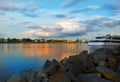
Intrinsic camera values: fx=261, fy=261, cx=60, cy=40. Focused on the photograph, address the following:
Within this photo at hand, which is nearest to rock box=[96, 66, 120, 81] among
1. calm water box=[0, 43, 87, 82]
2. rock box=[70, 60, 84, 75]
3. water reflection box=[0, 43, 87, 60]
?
rock box=[70, 60, 84, 75]

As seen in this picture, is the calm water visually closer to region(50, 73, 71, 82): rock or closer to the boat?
the boat

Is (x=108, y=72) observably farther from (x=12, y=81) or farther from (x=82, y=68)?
(x=12, y=81)

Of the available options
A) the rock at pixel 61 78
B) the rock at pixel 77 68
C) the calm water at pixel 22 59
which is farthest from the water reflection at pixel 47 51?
the rock at pixel 61 78

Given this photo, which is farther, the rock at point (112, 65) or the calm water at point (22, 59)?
the calm water at point (22, 59)

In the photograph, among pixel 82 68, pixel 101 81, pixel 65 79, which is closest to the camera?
pixel 65 79

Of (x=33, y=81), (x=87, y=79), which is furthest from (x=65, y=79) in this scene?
(x=33, y=81)

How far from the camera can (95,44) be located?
6356 centimetres

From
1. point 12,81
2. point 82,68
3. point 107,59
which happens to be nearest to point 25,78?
point 12,81

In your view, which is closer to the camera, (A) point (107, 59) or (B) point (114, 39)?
(A) point (107, 59)

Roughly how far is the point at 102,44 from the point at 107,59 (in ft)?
146

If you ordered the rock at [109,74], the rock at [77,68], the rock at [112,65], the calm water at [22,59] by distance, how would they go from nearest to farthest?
the rock at [109,74]
the rock at [77,68]
the rock at [112,65]
the calm water at [22,59]

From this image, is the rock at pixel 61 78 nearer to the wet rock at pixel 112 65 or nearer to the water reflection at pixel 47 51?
the wet rock at pixel 112 65

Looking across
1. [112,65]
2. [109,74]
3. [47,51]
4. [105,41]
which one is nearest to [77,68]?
[109,74]

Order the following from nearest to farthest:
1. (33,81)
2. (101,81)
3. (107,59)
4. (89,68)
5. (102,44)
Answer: (101,81)
(33,81)
(89,68)
(107,59)
(102,44)
